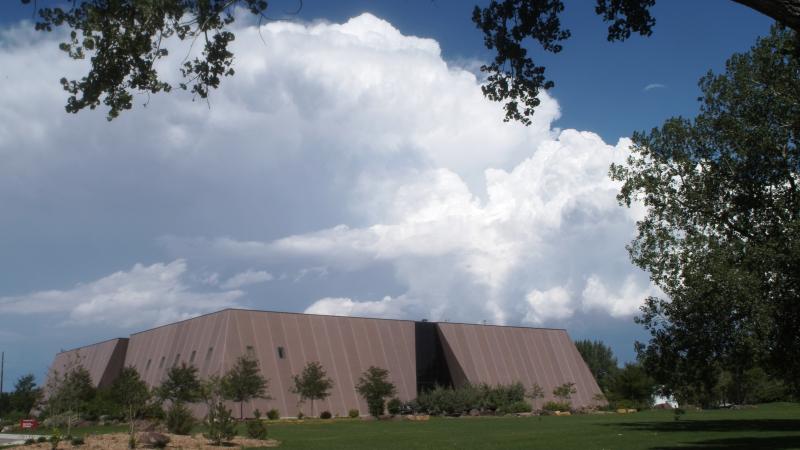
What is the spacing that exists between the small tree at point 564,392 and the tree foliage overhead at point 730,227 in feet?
107

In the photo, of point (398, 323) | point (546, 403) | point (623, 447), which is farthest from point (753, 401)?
point (623, 447)

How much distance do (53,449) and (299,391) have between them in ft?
103

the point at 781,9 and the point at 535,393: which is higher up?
the point at 781,9

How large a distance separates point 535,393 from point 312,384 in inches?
812

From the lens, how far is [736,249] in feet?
79.3

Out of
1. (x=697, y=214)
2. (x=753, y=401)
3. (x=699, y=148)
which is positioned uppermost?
(x=699, y=148)

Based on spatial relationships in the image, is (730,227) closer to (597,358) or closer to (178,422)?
(178,422)

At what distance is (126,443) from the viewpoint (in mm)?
21562

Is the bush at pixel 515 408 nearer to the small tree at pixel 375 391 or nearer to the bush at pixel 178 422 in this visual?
the small tree at pixel 375 391

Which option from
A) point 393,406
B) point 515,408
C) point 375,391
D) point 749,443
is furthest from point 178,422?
point 515,408

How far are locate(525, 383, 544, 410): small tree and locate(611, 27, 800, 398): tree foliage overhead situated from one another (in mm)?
30529

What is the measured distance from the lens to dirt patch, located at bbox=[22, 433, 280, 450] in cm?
2073

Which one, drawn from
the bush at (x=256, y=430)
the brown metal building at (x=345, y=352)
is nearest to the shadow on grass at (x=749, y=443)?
the bush at (x=256, y=430)

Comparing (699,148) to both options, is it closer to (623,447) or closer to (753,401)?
(623,447)
